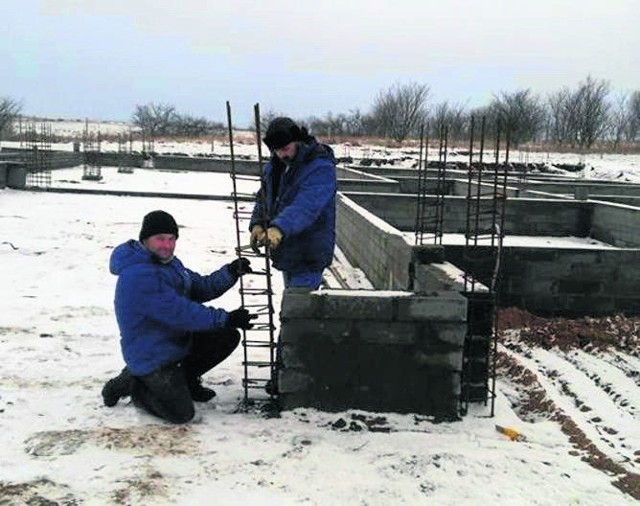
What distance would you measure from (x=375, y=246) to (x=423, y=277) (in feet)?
7.78

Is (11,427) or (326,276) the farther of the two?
(326,276)

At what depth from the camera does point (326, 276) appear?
8055 millimetres

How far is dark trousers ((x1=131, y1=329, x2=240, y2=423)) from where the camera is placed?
339 centimetres

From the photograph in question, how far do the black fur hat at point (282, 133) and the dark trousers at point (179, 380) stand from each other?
1058 millimetres

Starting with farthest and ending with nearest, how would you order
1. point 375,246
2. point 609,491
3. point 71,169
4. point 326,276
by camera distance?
point 71,169, point 326,276, point 375,246, point 609,491

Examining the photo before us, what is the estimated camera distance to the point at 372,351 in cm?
359

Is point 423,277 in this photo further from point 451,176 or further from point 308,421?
point 451,176

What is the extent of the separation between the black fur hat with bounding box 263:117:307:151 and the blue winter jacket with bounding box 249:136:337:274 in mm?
49

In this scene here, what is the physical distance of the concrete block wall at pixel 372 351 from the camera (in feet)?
11.6

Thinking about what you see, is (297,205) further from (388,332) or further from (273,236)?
(388,332)

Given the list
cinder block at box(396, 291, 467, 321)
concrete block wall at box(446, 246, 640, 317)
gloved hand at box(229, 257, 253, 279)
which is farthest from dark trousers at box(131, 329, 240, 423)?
concrete block wall at box(446, 246, 640, 317)

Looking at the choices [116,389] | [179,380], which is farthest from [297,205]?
[116,389]

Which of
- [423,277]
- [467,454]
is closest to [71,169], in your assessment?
[423,277]

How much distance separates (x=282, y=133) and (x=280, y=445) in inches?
62.7
